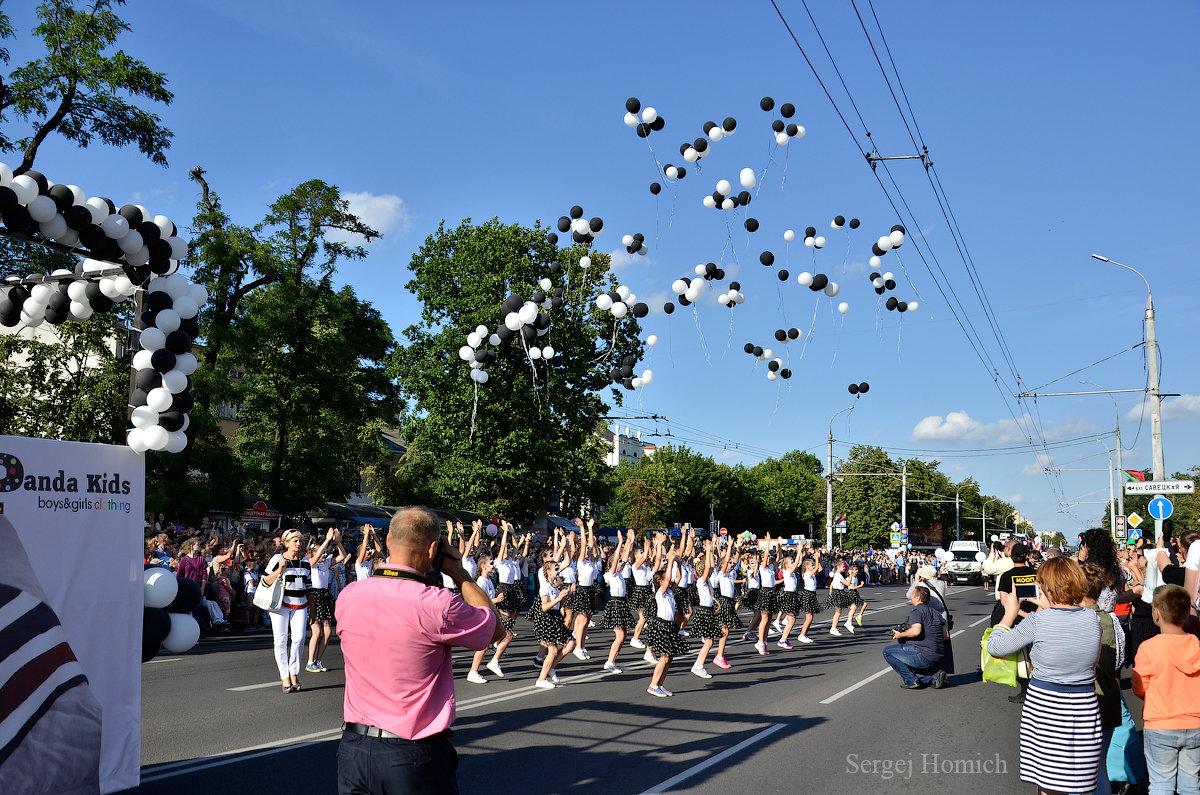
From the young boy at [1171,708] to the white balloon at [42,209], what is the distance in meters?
7.83

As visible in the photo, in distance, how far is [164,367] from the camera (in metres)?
6.86

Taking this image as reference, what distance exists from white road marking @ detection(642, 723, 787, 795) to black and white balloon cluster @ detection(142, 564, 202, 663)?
339 cm

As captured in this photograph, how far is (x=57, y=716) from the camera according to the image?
16.5 ft

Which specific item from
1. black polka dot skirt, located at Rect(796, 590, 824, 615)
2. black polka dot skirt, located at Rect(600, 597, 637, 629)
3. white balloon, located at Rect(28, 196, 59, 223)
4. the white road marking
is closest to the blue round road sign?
black polka dot skirt, located at Rect(796, 590, 824, 615)

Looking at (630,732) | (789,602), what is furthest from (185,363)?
(789,602)

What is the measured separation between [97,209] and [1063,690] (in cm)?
732

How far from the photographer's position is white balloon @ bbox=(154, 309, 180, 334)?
708cm

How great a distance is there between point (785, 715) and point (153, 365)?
681cm

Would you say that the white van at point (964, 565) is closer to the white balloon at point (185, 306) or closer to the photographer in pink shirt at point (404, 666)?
the white balloon at point (185, 306)

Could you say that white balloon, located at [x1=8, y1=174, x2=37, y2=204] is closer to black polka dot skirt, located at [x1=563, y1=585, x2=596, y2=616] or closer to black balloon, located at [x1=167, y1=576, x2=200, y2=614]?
black balloon, located at [x1=167, y1=576, x2=200, y2=614]

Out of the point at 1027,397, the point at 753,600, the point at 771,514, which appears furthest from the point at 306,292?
the point at 771,514

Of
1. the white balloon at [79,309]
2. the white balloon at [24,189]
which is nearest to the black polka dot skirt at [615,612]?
the white balloon at [79,309]

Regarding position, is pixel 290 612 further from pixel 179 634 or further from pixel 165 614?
pixel 165 614

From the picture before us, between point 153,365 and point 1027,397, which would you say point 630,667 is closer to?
point 153,365
